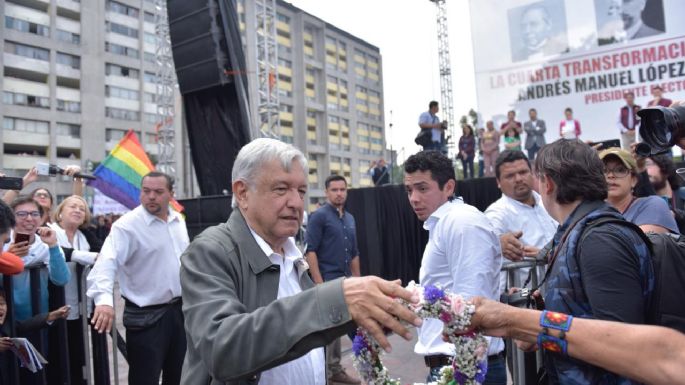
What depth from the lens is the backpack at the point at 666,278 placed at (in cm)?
153

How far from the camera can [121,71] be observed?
45281 millimetres

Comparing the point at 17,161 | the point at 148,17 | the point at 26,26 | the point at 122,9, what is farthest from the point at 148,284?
the point at 148,17

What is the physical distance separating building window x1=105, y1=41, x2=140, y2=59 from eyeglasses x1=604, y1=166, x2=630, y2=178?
4845 cm

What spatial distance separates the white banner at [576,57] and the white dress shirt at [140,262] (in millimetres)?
9381

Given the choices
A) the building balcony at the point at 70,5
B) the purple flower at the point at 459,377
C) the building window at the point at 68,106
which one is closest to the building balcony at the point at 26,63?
the building window at the point at 68,106

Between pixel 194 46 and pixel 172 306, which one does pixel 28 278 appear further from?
pixel 194 46

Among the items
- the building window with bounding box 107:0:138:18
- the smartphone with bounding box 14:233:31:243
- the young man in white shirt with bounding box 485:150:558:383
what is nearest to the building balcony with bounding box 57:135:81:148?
the building window with bounding box 107:0:138:18

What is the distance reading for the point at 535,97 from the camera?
11492mm

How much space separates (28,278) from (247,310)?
9.60 feet

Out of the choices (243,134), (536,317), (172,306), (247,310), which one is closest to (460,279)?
(536,317)

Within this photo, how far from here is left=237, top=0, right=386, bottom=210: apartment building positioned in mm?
57031

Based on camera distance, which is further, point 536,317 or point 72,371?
point 72,371

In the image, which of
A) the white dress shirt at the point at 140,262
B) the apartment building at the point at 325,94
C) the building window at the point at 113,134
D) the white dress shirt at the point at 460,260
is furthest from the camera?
the apartment building at the point at 325,94

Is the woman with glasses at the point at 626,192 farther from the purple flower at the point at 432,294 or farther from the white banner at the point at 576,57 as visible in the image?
the white banner at the point at 576,57
